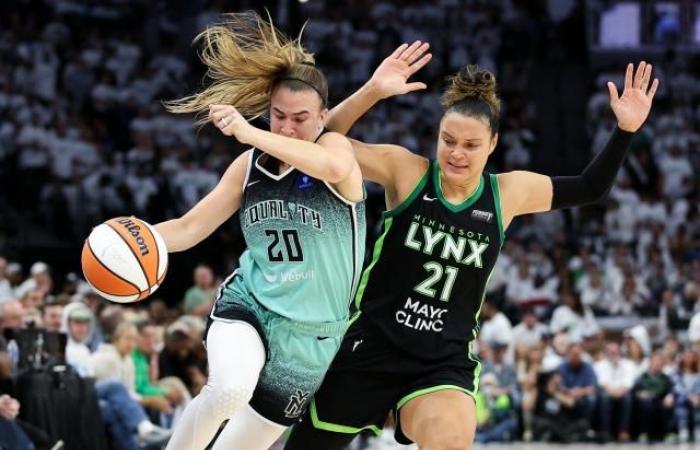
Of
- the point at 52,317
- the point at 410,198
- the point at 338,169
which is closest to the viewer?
the point at 338,169

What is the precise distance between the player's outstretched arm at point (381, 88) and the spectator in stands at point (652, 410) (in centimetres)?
1098

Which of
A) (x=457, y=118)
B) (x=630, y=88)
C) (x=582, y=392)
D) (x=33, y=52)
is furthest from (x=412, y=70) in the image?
(x=33, y=52)

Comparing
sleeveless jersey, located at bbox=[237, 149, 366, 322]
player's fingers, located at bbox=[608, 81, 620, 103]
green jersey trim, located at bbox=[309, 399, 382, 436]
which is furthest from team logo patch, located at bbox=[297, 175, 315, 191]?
player's fingers, located at bbox=[608, 81, 620, 103]

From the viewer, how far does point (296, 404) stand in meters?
6.06

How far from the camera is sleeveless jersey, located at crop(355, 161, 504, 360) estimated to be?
6.27 m

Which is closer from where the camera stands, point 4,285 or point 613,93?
point 613,93

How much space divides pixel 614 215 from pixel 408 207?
15852mm

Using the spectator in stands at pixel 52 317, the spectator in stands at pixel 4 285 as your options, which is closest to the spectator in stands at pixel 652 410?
A: the spectator in stands at pixel 4 285

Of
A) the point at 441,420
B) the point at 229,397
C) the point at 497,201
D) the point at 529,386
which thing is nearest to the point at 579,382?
the point at 529,386

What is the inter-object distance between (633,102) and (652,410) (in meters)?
10.5

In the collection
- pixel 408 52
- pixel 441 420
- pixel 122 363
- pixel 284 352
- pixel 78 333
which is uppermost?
pixel 408 52

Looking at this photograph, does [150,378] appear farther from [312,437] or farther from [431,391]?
[431,391]

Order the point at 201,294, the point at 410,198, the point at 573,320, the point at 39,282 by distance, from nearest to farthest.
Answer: the point at 410,198 < the point at 39,282 < the point at 201,294 < the point at 573,320

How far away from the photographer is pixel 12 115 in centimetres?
1884
